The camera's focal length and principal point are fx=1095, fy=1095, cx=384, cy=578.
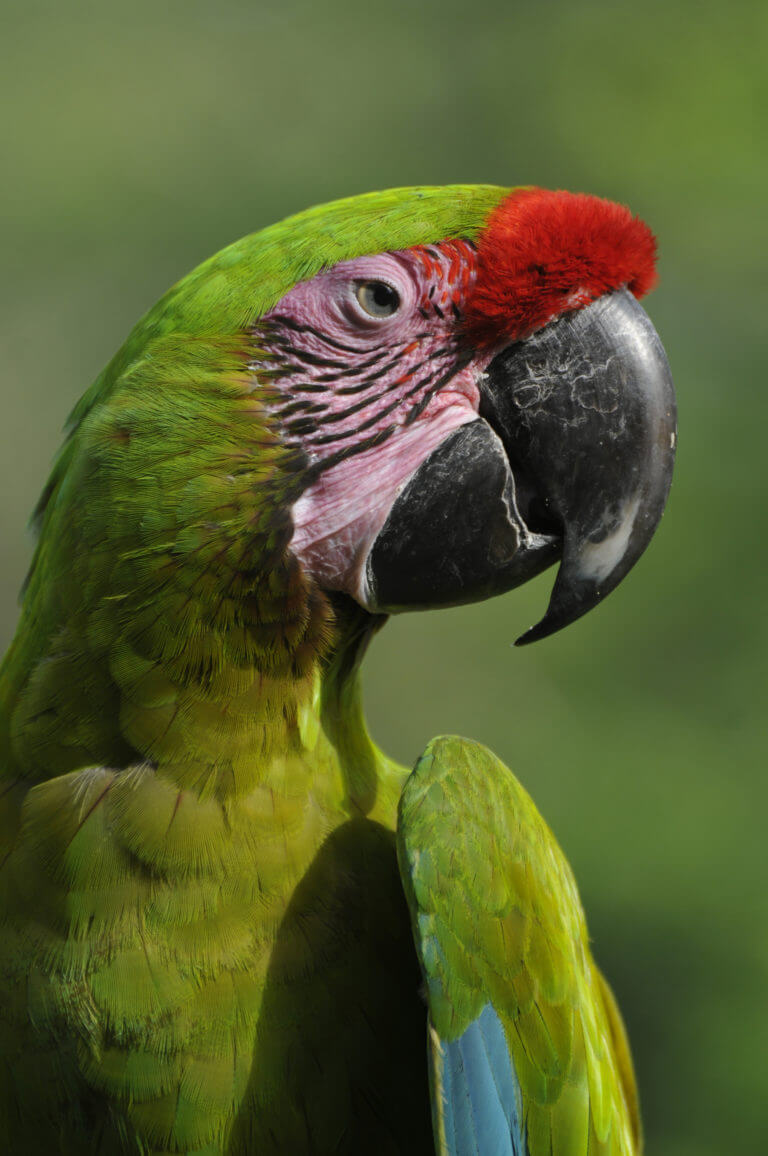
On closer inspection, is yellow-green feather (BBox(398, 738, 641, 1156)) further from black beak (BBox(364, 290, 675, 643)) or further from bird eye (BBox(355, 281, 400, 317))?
bird eye (BBox(355, 281, 400, 317))

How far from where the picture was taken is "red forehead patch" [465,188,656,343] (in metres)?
→ 1.25

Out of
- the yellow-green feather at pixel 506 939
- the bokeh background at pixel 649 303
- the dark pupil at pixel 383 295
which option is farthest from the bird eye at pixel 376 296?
the bokeh background at pixel 649 303

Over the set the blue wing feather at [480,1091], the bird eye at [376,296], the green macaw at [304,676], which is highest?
the bird eye at [376,296]

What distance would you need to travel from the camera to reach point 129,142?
5770 mm

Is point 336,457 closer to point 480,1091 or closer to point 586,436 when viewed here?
point 586,436

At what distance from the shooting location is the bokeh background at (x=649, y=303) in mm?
3396

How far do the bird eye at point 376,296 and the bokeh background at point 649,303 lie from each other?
61.3 inches

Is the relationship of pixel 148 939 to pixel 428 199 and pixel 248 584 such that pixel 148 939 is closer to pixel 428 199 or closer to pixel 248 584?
pixel 248 584

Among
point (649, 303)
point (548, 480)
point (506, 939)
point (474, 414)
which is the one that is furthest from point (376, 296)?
point (649, 303)

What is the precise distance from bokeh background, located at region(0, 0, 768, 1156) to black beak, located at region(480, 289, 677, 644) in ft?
5.38

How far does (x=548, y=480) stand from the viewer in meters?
1.27

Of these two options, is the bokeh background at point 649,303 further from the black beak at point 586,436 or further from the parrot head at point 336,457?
the black beak at point 586,436

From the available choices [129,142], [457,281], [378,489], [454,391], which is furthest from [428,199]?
[129,142]

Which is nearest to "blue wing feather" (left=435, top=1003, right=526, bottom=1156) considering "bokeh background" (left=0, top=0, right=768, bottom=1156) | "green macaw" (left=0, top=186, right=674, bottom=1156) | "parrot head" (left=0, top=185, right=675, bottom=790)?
"green macaw" (left=0, top=186, right=674, bottom=1156)
